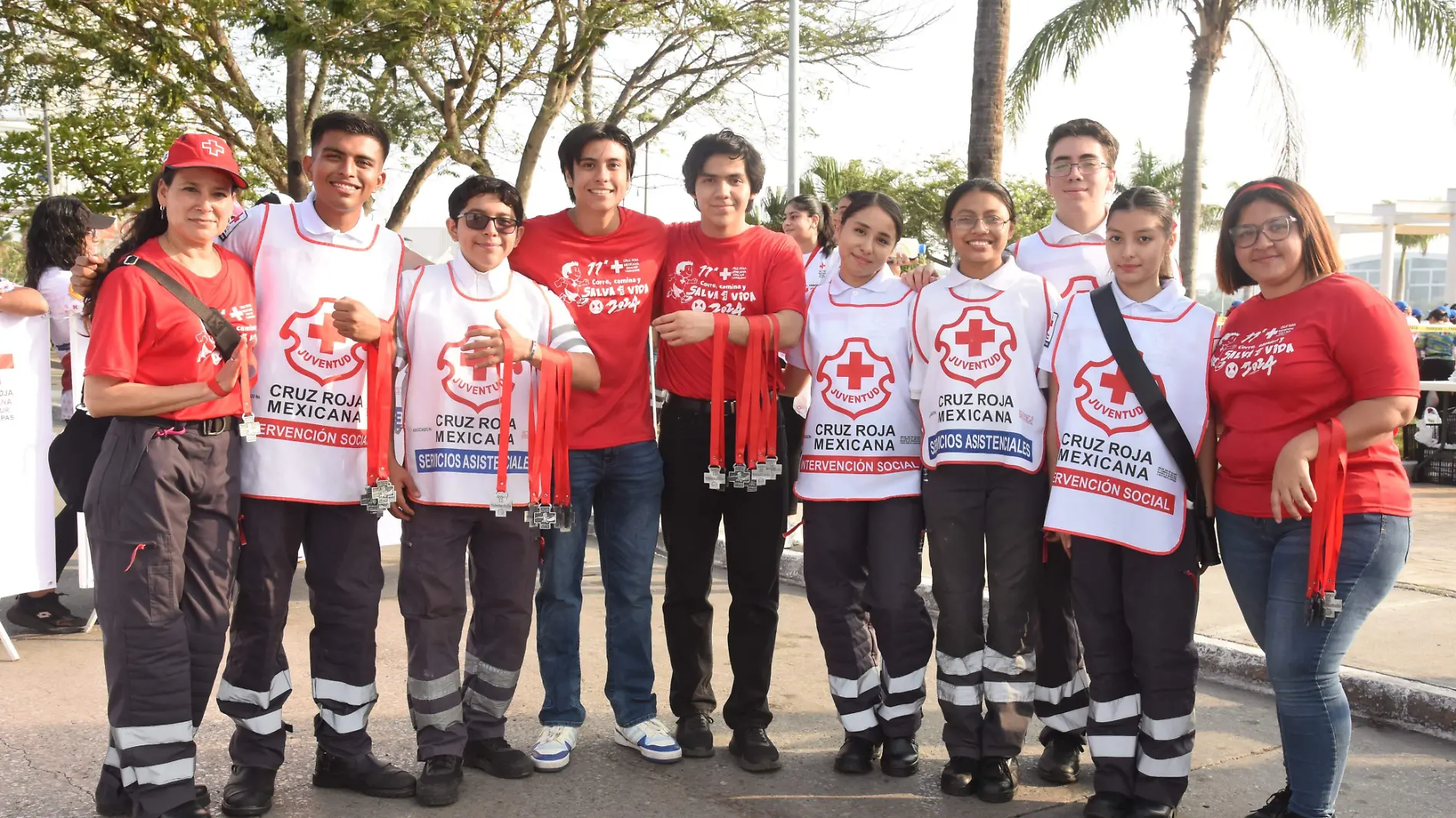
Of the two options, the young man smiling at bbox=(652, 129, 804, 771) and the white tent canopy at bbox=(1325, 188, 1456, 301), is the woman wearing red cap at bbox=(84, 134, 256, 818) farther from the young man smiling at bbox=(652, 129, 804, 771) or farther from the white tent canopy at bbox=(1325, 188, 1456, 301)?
the white tent canopy at bbox=(1325, 188, 1456, 301)

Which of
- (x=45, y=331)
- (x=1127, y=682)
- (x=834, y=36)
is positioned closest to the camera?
(x=1127, y=682)

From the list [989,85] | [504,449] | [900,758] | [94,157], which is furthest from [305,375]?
[94,157]

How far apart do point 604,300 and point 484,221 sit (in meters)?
0.51

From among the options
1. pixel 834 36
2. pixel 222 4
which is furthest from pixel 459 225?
pixel 834 36

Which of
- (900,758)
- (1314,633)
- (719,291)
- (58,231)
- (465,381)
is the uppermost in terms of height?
(58,231)

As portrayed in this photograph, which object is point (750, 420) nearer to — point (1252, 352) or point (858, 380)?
point (858, 380)

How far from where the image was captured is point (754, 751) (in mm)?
4160

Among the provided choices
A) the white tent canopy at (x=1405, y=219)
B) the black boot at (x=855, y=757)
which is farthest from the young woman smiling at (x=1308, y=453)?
the white tent canopy at (x=1405, y=219)

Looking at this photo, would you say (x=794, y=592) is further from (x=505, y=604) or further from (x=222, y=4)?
(x=222, y=4)

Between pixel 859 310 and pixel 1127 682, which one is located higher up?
pixel 859 310

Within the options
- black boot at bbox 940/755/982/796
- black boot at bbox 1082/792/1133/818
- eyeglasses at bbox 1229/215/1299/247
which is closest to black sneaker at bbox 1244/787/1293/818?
black boot at bbox 1082/792/1133/818

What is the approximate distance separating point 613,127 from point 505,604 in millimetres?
1651

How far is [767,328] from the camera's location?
13.4 ft

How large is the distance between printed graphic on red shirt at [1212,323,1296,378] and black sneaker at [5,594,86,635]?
5.38 metres
